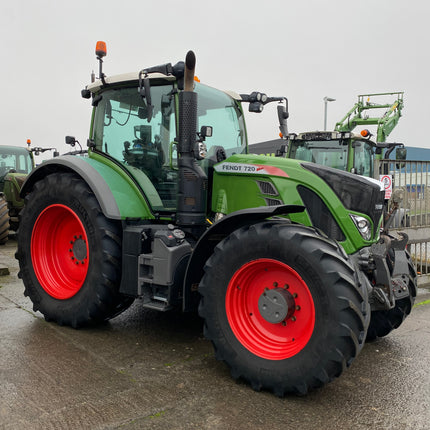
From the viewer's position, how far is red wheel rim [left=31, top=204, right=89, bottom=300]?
4410 mm

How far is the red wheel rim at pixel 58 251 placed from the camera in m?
4.41

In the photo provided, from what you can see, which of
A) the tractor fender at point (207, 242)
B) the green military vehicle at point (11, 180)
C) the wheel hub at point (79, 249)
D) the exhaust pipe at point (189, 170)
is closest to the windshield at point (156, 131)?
the exhaust pipe at point (189, 170)

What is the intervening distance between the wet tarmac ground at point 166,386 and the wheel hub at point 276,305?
508 mm

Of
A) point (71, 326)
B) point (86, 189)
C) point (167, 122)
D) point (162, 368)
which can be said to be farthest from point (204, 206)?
point (71, 326)

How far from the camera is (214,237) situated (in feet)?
11.5

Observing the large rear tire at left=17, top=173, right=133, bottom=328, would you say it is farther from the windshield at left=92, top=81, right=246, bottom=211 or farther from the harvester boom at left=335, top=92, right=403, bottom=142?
the harvester boom at left=335, top=92, right=403, bottom=142

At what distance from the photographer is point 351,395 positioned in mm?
3012

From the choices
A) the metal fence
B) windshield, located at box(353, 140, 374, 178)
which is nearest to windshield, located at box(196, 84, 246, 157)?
the metal fence

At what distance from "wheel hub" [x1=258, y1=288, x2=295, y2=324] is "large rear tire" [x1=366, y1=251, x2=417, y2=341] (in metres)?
1.35

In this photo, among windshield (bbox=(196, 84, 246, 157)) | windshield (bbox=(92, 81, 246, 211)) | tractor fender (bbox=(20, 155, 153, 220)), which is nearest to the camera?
tractor fender (bbox=(20, 155, 153, 220))

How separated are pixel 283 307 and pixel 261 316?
0.78 ft

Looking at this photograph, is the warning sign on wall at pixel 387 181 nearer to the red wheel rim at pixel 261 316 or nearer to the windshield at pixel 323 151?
the windshield at pixel 323 151

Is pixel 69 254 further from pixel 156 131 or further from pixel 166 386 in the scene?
pixel 166 386

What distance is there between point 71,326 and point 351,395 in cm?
256
